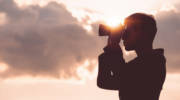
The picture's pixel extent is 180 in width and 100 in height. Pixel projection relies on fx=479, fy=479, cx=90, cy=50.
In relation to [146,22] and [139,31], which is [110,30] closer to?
[139,31]

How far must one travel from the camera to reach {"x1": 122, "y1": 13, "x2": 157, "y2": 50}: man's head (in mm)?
9734

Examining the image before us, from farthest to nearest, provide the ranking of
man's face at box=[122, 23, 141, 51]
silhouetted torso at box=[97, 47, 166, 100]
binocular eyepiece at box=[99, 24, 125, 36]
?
man's face at box=[122, 23, 141, 51], binocular eyepiece at box=[99, 24, 125, 36], silhouetted torso at box=[97, 47, 166, 100]

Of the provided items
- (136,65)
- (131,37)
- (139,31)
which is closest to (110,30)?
(131,37)

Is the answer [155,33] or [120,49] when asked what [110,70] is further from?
[155,33]

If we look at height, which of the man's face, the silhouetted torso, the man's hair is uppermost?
the man's hair

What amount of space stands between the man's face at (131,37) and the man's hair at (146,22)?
4.1 inches

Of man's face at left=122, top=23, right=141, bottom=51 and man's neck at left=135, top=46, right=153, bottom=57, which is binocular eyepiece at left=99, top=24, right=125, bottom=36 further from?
man's neck at left=135, top=46, right=153, bottom=57

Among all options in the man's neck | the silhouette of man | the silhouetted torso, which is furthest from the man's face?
the silhouetted torso

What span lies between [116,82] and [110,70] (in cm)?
28

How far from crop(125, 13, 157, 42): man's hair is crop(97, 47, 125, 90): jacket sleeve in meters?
0.65

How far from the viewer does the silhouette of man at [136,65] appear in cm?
948

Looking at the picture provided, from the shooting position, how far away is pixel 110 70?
380 inches

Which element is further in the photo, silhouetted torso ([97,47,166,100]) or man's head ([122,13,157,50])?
man's head ([122,13,157,50])

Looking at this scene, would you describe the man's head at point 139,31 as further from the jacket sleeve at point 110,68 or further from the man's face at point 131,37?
the jacket sleeve at point 110,68
